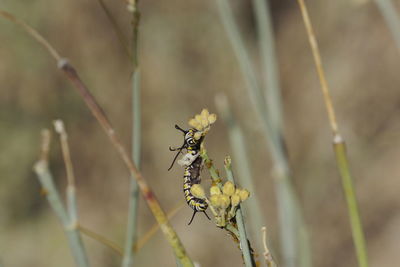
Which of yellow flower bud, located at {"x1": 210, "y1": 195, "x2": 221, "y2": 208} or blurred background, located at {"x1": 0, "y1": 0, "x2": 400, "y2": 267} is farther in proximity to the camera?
blurred background, located at {"x1": 0, "y1": 0, "x2": 400, "y2": 267}

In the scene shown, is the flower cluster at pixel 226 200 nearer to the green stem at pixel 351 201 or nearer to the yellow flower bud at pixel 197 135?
the yellow flower bud at pixel 197 135

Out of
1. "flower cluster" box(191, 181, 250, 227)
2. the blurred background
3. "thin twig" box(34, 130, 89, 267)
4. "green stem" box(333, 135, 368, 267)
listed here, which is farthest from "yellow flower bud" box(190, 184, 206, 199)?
the blurred background

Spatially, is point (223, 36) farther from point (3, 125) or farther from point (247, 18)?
point (3, 125)

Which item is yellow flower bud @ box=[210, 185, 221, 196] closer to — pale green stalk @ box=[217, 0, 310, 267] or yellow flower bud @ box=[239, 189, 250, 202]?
yellow flower bud @ box=[239, 189, 250, 202]

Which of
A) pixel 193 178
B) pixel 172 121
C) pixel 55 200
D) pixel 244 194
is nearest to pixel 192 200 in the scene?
pixel 193 178

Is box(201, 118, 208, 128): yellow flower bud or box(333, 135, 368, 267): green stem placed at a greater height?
box(201, 118, 208, 128): yellow flower bud

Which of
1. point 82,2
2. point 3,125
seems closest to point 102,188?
point 3,125

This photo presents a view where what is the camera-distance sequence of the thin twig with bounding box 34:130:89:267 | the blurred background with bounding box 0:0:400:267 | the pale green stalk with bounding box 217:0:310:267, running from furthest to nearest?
the blurred background with bounding box 0:0:400:267, the pale green stalk with bounding box 217:0:310:267, the thin twig with bounding box 34:130:89:267
